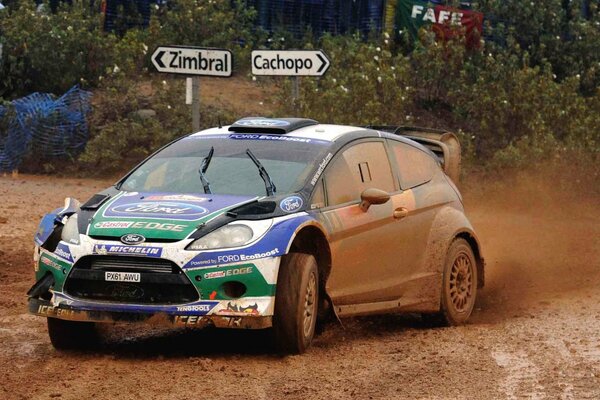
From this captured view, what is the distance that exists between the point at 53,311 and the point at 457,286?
3.53 metres

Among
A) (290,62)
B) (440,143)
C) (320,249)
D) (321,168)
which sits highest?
(321,168)

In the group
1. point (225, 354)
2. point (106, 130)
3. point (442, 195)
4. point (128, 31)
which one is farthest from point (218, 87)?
point (225, 354)

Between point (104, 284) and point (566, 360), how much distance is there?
2.94m

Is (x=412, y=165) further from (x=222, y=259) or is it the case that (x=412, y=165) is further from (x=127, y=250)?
(x=127, y=250)

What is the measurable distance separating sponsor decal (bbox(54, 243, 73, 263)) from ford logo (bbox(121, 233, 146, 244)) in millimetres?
392

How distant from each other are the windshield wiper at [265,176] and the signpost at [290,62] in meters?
6.21

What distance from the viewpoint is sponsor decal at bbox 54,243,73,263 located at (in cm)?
793

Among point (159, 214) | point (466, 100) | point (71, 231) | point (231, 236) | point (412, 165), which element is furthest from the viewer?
point (466, 100)

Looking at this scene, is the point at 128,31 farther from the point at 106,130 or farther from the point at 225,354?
the point at 225,354

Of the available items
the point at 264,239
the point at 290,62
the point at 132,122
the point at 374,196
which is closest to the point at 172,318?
the point at 264,239

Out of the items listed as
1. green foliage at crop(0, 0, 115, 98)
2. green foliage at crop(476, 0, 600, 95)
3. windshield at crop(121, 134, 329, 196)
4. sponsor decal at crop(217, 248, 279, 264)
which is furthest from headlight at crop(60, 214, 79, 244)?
green foliage at crop(476, 0, 600, 95)

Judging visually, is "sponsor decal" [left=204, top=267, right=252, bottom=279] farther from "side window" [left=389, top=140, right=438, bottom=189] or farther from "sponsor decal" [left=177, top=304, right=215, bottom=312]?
"side window" [left=389, top=140, right=438, bottom=189]

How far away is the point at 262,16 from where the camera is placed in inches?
1012

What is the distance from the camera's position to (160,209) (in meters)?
8.07
